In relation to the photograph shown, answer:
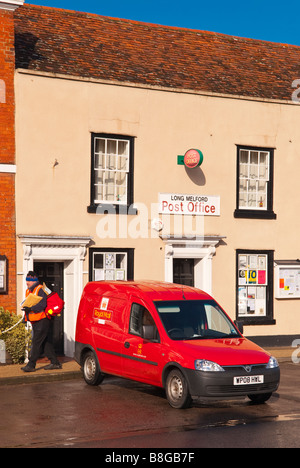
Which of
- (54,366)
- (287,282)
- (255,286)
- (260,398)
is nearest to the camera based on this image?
(260,398)

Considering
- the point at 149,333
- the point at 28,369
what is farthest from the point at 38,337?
the point at 149,333

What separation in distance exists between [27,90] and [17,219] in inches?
115

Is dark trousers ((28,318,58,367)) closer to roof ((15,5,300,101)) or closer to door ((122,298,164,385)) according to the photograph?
door ((122,298,164,385))

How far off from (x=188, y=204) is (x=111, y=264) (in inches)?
98.2

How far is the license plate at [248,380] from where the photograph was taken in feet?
37.0

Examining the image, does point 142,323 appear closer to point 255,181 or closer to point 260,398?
point 260,398

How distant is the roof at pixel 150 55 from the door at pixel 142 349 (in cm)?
723

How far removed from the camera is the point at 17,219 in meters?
16.9

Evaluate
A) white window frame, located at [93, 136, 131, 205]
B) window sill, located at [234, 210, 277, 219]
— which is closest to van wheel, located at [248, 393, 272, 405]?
white window frame, located at [93, 136, 131, 205]

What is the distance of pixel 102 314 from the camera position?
45.1 feet

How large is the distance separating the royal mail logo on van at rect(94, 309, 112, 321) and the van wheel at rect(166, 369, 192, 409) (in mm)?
2162

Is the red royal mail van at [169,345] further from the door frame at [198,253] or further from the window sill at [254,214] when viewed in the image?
the window sill at [254,214]
